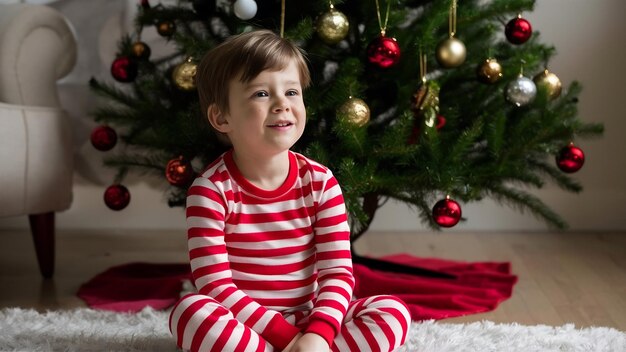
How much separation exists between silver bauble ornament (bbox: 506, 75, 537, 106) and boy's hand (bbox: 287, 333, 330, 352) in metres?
0.73

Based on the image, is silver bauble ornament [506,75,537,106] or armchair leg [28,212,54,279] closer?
silver bauble ornament [506,75,537,106]

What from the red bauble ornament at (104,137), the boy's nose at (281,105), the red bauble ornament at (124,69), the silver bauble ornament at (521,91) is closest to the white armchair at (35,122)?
the red bauble ornament at (104,137)

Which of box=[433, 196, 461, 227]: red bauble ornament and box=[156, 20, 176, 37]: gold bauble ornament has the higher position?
box=[156, 20, 176, 37]: gold bauble ornament

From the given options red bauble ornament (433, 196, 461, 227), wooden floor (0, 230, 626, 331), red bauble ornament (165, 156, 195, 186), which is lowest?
wooden floor (0, 230, 626, 331)

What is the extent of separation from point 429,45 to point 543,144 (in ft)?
1.06

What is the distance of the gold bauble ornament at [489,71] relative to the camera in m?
1.76

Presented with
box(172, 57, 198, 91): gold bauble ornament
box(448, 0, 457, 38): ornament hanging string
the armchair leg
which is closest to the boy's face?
box(172, 57, 198, 91): gold bauble ornament

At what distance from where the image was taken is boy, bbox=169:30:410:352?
132 cm

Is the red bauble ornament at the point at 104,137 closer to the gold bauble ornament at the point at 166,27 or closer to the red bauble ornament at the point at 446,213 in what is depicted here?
the gold bauble ornament at the point at 166,27

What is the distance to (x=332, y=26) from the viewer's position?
1.66 meters

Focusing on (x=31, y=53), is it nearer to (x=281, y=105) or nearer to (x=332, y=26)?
(x=332, y=26)

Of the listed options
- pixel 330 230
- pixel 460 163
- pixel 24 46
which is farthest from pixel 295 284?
pixel 24 46

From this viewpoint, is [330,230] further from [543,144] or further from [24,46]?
[24,46]

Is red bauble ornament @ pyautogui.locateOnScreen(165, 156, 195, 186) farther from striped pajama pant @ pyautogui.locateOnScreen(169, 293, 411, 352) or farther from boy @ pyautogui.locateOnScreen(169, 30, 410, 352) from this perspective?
striped pajama pant @ pyautogui.locateOnScreen(169, 293, 411, 352)
